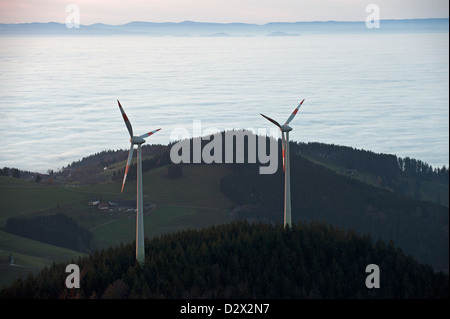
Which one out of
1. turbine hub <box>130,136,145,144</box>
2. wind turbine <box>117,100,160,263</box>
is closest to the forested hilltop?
wind turbine <box>117,100,160,263</box>

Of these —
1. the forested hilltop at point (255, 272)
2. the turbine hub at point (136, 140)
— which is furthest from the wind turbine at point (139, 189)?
the forested hilltop at point (255, 272)

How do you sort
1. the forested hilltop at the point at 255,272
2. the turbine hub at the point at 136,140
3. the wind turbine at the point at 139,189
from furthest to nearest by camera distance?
the forested hilltop at the point at 255,272 < the wind turbine at the point at 139,189 < the turbine hub at the point at 136,140

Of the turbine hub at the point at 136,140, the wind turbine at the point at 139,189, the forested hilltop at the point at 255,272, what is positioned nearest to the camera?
the turbine hub at the point at 136,140

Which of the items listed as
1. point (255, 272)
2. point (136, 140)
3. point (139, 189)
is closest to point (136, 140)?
point (136, 140)

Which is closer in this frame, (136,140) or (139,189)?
(136,140)

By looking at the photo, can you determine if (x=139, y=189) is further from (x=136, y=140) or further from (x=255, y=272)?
(x=255, y=272)

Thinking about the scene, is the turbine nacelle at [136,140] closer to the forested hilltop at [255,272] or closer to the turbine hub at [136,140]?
the turbine hub at [136,140]

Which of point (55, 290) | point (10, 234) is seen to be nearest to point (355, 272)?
point (55, 290)
